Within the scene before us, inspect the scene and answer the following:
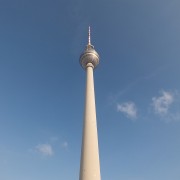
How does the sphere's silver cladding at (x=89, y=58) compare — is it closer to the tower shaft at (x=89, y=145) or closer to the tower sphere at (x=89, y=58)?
the tower sphere at (x=89, y=58)

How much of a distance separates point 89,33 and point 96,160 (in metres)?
53.9

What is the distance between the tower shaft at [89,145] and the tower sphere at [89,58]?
44.9ft

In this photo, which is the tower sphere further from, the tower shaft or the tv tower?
the tower shaft

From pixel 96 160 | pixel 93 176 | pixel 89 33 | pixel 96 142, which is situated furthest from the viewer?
pixel 89 33

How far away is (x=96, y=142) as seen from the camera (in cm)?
5947

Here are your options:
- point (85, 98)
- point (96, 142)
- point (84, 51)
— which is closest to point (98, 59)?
point (84, 51)

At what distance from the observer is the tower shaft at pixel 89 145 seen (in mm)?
52978

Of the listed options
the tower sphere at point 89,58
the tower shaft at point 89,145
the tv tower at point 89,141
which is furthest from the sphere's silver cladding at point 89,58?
the tower shaft at point 89,145

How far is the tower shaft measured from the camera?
52978 mm

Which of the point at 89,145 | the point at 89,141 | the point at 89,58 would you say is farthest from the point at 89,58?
the point at 89,145

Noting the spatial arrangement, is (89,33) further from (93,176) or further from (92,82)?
(93,176)

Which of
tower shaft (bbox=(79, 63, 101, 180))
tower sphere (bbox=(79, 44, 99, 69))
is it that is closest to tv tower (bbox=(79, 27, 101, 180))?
tower shaft (bbox=(79, 63, 101, 180))

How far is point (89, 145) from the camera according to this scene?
57.8 metres

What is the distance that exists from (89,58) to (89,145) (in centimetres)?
3528
